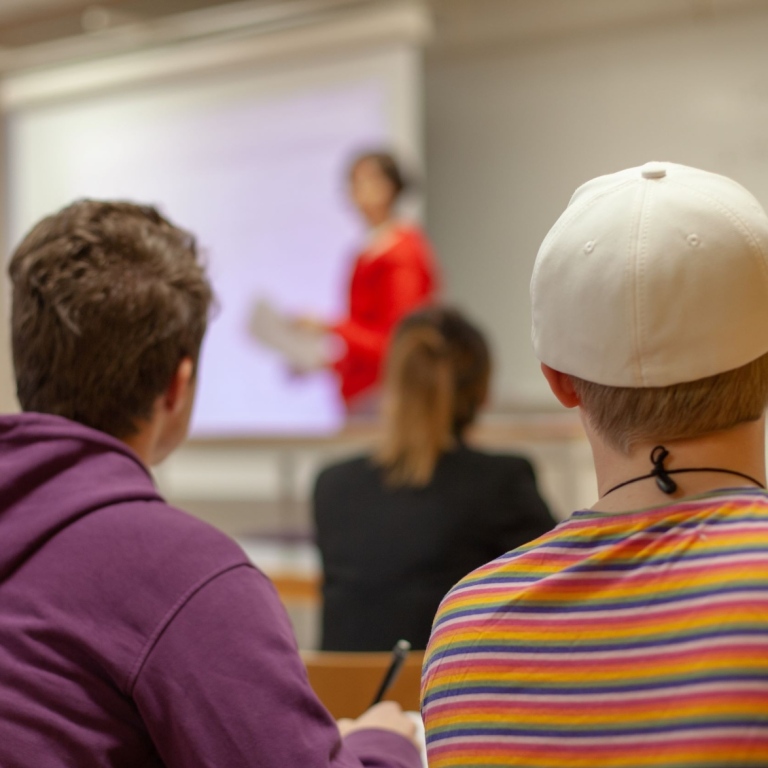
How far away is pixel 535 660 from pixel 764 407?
23 centimetres

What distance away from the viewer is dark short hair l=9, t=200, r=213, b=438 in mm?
1032

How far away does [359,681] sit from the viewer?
1.19 meters

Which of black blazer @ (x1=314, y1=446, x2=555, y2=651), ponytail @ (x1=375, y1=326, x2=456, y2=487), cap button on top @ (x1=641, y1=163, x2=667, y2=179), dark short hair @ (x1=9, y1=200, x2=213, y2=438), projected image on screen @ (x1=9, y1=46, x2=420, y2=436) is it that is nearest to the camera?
cap button on top @ (x1=641, y1=163, x2=667, y2=179)

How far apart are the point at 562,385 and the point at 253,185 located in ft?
15.3

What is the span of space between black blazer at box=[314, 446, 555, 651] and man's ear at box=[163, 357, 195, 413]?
0.79m

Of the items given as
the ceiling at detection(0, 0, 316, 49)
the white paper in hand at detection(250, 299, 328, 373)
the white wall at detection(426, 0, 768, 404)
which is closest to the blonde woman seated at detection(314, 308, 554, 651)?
the white paper in hand at detection(250, 299, 328, 373)

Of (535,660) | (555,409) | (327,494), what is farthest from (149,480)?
(555,409)

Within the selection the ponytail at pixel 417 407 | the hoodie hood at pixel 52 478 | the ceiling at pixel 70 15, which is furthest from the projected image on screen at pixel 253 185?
the hoodie hood at pixel 52 478

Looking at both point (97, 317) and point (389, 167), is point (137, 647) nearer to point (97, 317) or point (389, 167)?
point (97, 317)

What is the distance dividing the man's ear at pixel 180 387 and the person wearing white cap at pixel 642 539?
0.47 meters

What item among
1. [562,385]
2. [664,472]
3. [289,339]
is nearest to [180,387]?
[562,385]

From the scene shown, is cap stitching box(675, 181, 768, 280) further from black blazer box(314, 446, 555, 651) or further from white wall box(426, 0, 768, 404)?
white wall box(426, 0, 768, 404)

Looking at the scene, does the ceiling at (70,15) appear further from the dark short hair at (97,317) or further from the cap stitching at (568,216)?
the cap stitching at (568,216)

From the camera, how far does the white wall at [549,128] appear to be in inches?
176
